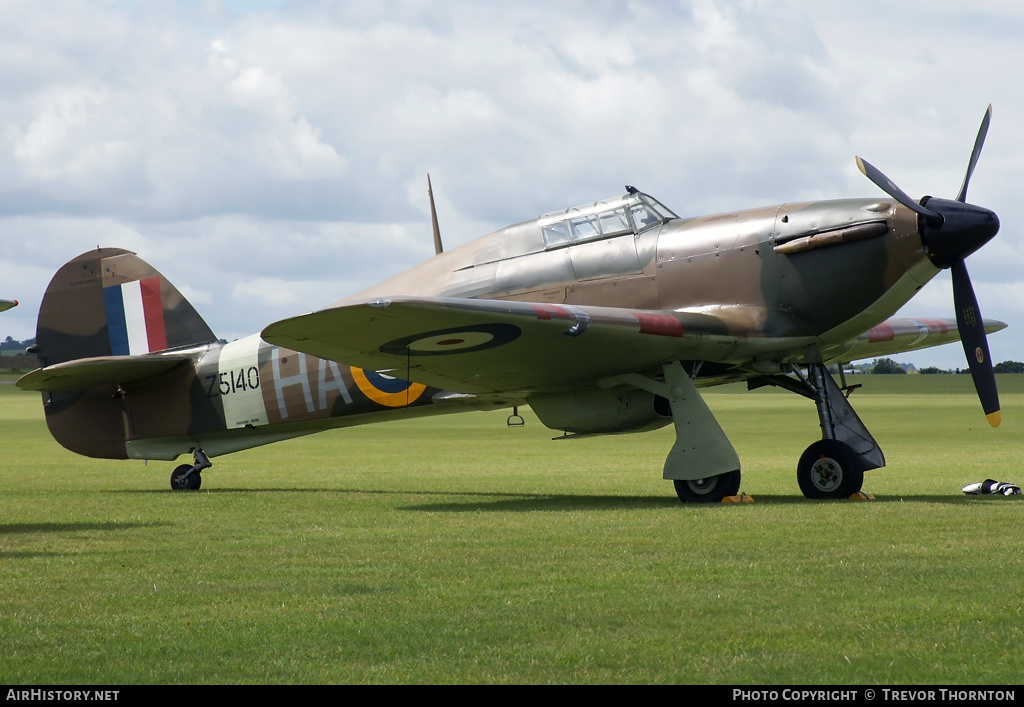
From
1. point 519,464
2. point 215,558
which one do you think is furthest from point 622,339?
point 519,464

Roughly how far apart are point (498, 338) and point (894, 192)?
171 inches

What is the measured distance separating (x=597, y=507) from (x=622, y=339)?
5.94ft

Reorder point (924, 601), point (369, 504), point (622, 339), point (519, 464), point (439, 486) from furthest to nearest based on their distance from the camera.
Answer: point (519, 464) → point (439, 486) → point (369, 504) → point (622, 339) → point (924, 601)

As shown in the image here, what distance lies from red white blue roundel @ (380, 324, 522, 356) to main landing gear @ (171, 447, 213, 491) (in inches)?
240

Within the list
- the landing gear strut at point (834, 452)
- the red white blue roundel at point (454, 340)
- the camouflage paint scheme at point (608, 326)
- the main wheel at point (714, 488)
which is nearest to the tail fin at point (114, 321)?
the camouflage paint scheme at point (608, 326)

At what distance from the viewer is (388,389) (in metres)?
14.8

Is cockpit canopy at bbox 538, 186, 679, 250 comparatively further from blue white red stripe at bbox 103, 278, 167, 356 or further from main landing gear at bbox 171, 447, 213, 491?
blue white red stripe at bbox 103, 278, 167, 356

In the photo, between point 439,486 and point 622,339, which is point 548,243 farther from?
point 439,486

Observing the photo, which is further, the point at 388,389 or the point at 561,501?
the point at 388,389

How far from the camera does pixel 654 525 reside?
9773 mm

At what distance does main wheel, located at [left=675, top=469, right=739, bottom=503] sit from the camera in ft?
39.6

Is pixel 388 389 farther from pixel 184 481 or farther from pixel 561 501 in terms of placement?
pixel 184 481

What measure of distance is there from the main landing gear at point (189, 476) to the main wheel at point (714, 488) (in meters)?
7.99

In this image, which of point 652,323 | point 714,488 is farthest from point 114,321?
point 714,488
